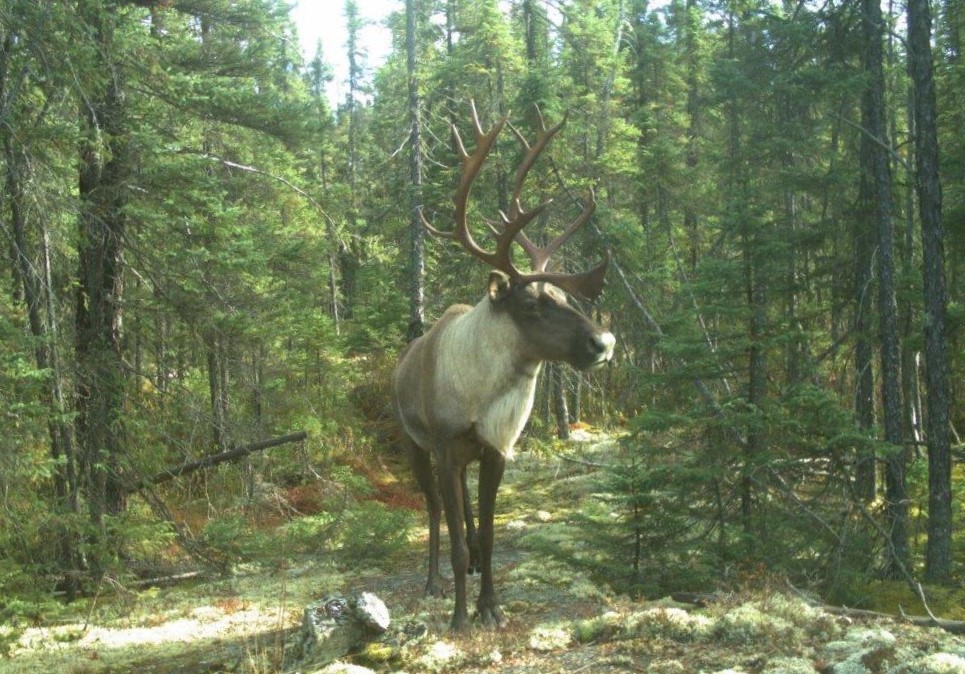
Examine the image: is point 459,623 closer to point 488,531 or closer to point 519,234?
point 488,531

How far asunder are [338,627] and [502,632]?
1226 mm

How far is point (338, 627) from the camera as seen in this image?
5.84 meters

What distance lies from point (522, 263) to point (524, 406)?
36.8ft

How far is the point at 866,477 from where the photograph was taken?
10.6 meters

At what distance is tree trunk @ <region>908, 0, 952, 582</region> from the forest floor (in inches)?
120

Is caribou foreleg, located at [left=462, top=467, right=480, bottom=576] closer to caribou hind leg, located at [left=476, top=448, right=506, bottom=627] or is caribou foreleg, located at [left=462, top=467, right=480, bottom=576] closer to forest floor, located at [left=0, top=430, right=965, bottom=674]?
forest floor, located at [left=0, top=430, right=965, bottom=674]

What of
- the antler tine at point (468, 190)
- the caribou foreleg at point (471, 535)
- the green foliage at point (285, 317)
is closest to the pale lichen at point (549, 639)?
the green foliage at point (285, 317)

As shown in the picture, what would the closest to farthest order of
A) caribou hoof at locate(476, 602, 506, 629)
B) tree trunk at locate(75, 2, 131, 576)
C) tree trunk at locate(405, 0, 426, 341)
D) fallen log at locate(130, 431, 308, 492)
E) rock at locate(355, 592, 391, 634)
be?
1. rock at locate(355, 592, 391, 634)
2. caribou hoof at locate(476, 602, 506, 629)
3. tree trunk at locate(75, 2, 131, 576)
4. fallen log at locate(130, 431, 308, 492)
5. tree trunk at locate(405, 0, 426, 341)

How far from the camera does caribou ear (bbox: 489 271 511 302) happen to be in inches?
264

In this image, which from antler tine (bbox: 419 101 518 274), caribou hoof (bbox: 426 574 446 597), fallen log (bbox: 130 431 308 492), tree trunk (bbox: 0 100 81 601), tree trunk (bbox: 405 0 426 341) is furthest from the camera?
tree trunk (bbox: 405 0 426 341)

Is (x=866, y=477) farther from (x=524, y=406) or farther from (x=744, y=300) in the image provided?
(x=524, y=406)

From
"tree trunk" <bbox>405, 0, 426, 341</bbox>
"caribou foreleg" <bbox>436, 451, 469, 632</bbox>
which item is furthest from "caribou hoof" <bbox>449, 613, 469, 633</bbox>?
"tree trunk" <bbox>405, 0, 426, 341</bbox>

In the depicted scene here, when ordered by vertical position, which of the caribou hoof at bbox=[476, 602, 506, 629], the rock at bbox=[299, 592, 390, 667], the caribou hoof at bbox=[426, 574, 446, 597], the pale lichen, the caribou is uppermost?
the caribou

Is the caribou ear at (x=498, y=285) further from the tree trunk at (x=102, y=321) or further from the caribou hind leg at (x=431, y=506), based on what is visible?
the tree trunk at (x=102, y=321)
